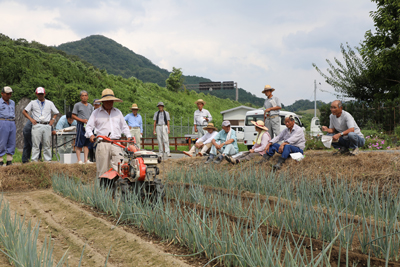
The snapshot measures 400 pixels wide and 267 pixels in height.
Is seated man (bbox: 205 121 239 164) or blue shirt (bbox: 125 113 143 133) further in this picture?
blue shirt (bbox: 125 113 143 133)

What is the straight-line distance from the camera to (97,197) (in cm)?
440

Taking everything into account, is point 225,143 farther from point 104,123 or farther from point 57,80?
point 57,80

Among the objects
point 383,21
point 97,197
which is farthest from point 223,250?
point 383,21

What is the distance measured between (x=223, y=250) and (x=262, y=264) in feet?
1.27

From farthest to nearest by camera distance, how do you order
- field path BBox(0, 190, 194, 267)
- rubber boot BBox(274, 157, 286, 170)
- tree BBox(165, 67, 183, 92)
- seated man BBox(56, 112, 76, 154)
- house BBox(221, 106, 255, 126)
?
tree BBox(165, 67, 183, 92)
house BBox(221, 106, 255, 126)
seated man BBox(56, 112, 76, 154)
rubber boot BBox(274, 157, 286, 170)
field path BBox(0, 190, 194, 267)

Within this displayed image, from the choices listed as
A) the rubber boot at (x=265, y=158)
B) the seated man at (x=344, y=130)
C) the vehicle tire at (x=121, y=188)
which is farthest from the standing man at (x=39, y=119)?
the seated man at (x=344, y=130)

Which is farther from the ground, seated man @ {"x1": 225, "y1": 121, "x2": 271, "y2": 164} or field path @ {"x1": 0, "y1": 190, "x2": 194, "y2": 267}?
seated man @ {"x1": 225, "y1": 121, "x2": 271, "y2": 164}

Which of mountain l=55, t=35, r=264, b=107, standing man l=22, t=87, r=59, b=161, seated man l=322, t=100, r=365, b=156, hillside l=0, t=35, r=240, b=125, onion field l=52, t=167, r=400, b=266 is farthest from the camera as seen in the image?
mountain l=55, t=35, r=264, b=107

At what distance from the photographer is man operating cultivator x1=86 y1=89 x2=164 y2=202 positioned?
4.55 metres

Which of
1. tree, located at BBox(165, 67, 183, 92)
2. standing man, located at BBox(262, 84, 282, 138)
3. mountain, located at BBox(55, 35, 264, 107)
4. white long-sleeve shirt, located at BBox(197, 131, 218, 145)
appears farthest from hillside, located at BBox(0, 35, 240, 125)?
mountain, located at BBox(55, 35, 264, 107)

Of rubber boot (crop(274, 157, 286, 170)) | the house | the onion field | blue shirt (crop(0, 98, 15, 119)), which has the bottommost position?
the onion field

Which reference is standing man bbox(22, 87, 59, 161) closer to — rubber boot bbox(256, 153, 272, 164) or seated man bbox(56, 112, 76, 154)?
seated man bbox(56, 112, 76, 154)

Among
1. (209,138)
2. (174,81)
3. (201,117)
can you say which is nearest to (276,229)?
(209,138)

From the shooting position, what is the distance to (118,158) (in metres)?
5.30
